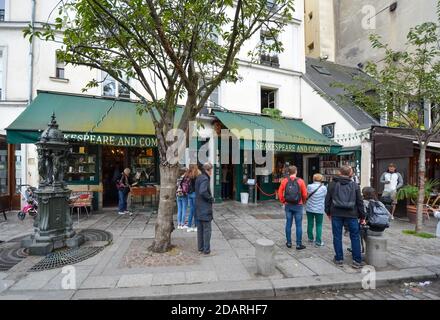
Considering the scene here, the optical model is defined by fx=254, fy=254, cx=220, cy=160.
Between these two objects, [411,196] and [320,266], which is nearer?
[320,266]

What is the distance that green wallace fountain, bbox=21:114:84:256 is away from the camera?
5352 mm

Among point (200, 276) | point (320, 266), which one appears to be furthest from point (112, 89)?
point (320, 266)

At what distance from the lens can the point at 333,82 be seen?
8273mm

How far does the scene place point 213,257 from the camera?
16.5 ft

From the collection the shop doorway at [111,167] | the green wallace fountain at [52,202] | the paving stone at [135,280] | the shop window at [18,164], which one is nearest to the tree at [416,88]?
the paving stone at [135,280]

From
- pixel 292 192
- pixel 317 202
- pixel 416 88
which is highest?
pixel 416 88

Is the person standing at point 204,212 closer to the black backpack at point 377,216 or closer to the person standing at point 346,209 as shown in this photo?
the person standing at point 346,209

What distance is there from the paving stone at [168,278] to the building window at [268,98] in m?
10.4

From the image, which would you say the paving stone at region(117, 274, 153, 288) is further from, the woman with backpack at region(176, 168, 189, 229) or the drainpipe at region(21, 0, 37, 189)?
the drainpipe at region(21, 0, 37, 189)

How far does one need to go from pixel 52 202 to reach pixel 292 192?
520cm

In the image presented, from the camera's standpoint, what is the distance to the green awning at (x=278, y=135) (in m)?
9.70

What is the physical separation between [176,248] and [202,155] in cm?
625

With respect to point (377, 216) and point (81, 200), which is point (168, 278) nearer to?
point (377, 216)

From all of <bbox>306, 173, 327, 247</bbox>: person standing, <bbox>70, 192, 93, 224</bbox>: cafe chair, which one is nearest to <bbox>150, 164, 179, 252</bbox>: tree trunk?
<bbox>306, 173, 327, 247</bbox>: person standing
